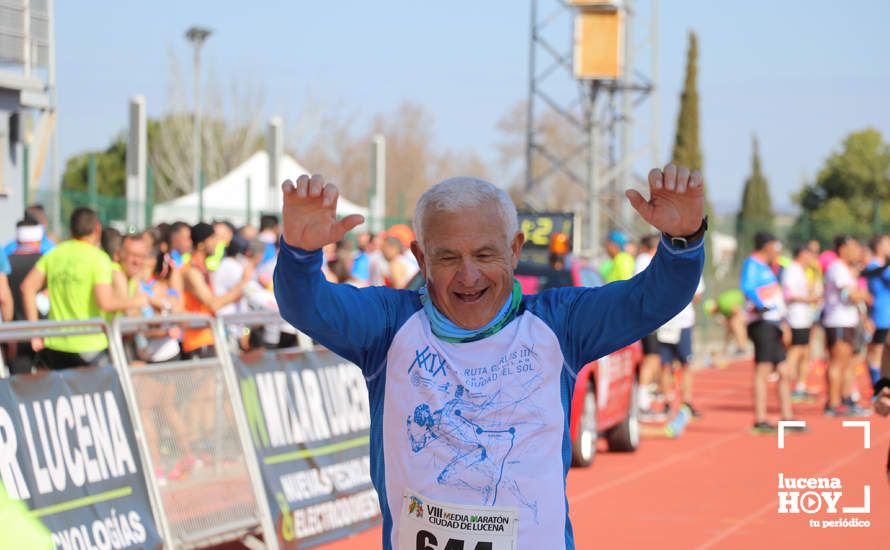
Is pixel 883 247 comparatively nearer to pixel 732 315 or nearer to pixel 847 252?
pixel 847 252

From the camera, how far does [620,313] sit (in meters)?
3.65

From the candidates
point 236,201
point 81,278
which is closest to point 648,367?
point 81,278

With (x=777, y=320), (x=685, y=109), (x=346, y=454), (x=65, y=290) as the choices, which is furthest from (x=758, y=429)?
(x=685, y=109)

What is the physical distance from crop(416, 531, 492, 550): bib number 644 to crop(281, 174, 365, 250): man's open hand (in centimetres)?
84

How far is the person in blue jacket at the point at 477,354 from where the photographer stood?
11.7 ft

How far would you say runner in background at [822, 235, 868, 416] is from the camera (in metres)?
16.6

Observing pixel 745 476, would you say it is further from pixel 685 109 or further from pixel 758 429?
pixel 685 109

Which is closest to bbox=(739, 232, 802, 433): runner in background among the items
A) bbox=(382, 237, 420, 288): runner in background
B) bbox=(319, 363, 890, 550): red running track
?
bbox=(319, 363, 890, 550): red running track

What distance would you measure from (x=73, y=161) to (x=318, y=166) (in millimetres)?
9848

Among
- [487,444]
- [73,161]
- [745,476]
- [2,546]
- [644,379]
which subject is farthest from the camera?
[73,161]

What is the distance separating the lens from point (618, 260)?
58.2 feet

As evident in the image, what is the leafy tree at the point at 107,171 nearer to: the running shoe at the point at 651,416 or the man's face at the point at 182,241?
the running shoe at the point at 651,416

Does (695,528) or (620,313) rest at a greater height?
(620,313)

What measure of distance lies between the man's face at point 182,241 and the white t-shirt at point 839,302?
8.45m
